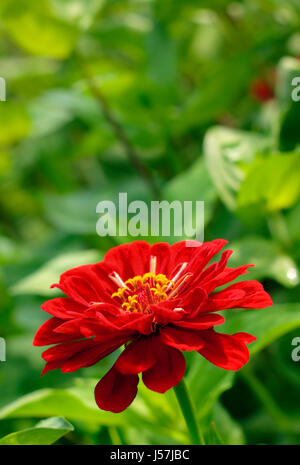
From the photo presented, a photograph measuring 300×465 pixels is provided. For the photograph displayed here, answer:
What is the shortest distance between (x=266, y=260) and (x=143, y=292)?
0.21 metres

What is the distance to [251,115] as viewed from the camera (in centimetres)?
94

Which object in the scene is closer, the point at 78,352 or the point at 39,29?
the point at 78,352

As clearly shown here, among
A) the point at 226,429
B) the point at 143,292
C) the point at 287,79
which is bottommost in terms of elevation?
the point at 226,429

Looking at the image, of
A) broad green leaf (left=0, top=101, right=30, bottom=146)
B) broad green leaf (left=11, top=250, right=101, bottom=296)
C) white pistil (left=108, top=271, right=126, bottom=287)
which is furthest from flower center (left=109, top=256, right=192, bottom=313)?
broad green leaf (left=0, top=101, right=30, bottom=146)

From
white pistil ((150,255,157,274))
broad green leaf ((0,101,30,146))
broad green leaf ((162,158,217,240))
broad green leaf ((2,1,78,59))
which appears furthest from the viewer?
broad green leaf ((0,101,30,146))

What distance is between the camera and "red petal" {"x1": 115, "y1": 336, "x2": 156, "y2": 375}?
31cm

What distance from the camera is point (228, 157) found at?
612 mm

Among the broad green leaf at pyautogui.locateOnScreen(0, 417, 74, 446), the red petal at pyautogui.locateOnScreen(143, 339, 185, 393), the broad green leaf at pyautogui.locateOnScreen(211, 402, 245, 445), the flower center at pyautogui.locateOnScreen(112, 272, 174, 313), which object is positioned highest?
the flower center at pyautogui.locateOnScreen(112, 272, 174, 313)

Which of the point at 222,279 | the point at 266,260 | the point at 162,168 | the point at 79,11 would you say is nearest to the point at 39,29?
the point at 79,11

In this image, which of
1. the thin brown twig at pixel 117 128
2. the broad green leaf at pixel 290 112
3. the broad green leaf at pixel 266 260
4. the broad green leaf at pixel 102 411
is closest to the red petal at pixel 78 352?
the broad green leaf at pixel 102 411

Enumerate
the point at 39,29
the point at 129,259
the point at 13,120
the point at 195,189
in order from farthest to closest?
the point at 13,120
the point at 39,29
the point at 195,189
the point at 129,259

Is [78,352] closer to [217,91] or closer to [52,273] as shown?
[52,273]

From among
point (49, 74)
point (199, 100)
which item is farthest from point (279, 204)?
point (49, 74)

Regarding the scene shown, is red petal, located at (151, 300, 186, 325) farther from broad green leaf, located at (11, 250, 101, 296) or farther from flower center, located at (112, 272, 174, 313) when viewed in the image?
broad green leaf, located at (11, 250, 101, 296)
